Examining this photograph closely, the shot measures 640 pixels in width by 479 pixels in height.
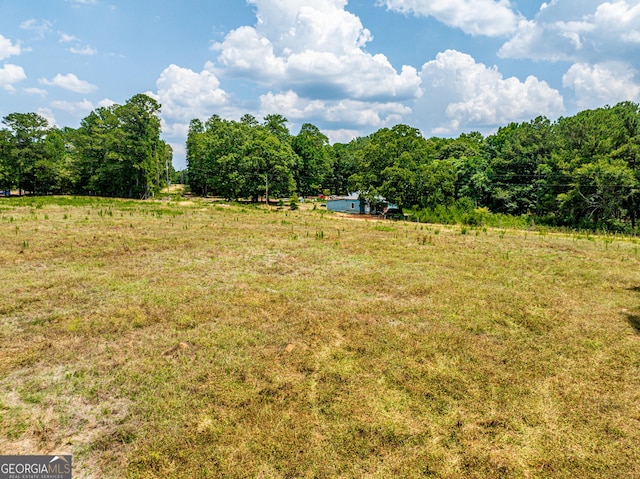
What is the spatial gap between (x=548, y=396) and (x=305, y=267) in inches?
321

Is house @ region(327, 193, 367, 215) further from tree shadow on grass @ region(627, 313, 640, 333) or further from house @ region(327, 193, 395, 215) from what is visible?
tree shadow on grass @ region(627, 313, 640, 333)

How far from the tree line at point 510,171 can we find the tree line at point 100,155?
994cm

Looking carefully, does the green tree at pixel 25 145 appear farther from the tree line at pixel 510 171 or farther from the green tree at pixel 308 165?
the green tree at pixel 308 165

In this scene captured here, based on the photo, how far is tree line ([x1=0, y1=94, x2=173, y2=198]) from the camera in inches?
1748

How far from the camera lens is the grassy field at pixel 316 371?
3.73 meters

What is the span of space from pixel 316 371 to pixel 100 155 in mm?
55197

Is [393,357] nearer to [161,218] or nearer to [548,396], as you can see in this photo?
[548,396]

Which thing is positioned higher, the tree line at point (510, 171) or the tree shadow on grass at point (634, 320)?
the tree line at point (510, 171)

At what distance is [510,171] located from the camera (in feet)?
136

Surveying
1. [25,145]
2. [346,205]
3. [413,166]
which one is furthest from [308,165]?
[25,145]

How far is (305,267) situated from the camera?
11898 mm

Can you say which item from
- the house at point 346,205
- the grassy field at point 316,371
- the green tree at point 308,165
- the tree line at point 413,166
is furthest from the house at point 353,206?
the grassy field at point 316,371

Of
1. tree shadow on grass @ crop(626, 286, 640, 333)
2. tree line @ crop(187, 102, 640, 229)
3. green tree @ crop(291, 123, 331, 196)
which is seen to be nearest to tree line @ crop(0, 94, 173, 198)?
tree line @ crop(187, 102, 640, 229)

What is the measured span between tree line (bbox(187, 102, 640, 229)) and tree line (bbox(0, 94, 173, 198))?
9.94 meters
